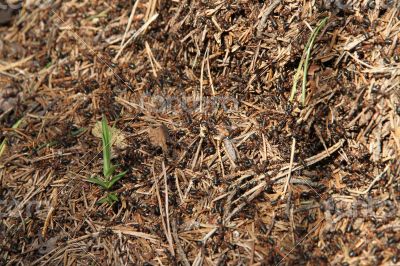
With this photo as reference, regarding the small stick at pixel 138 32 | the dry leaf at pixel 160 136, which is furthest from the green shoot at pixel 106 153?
the small stick at pixel 138 32

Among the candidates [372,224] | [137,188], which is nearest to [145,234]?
[137,188]

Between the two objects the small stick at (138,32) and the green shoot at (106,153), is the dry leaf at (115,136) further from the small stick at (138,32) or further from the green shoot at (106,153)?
the small stick at (138,32)

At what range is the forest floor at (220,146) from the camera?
279 cm

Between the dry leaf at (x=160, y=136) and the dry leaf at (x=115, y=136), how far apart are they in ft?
0.63

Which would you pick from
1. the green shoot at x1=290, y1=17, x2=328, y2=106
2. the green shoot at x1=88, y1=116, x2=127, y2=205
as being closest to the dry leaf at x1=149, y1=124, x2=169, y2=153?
the green shoot at x1=88, y1=116, x2=127, y2=205

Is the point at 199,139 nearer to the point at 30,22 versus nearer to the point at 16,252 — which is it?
the point at 16,252

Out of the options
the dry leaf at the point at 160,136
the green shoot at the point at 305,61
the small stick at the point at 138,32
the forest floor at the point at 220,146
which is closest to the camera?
the forest floor at the point at 220,146

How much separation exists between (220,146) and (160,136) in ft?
1.35

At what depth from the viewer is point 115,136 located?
11.1 ft

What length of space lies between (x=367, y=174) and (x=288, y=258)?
26.1 inches

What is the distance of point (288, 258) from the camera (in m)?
2.67

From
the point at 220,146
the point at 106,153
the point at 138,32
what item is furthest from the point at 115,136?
the point at 138,32

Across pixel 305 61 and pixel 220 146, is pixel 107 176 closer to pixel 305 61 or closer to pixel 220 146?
pixel 220 146

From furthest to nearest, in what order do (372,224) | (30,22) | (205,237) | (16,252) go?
(30,22), (16,252), (205,237), (372,224)
